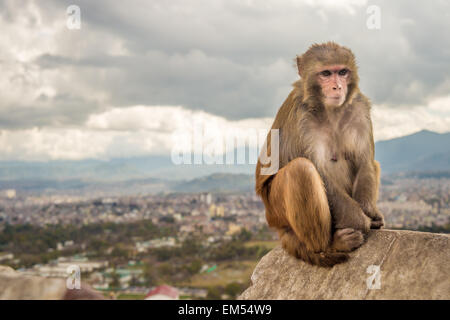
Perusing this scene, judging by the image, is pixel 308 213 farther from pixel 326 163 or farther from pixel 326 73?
pixel 326 73

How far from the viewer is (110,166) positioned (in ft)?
636

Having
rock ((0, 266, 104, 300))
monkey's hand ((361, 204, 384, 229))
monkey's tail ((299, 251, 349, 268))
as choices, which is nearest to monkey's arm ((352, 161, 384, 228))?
monkey's hand ((361, 204, 384, 229))

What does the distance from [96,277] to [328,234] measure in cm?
3949

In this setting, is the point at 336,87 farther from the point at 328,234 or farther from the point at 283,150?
the point at 328,234

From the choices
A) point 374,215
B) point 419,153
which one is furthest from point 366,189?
point 419,153

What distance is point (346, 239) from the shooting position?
3.24 metres

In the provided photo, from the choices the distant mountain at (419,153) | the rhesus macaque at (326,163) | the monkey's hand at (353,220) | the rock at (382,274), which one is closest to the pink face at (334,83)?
the rhesus macaque at (326,163)

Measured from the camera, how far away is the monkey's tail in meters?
3.27

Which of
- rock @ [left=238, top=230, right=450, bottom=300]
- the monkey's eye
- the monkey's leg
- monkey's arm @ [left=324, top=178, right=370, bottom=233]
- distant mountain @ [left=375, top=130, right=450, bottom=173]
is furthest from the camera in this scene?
distant mountain @ [left=375, top=130, right=450, bottom=173]

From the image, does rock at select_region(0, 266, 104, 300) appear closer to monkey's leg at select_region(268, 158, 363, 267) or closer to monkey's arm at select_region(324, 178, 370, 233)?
monkey's leg at select_region(268, 158, 363, 267)

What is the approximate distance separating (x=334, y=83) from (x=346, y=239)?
1.23 meters

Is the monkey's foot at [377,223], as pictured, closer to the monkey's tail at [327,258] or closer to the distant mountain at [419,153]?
the monkey's tail at [327,258]

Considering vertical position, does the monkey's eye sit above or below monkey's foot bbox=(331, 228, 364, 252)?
above
